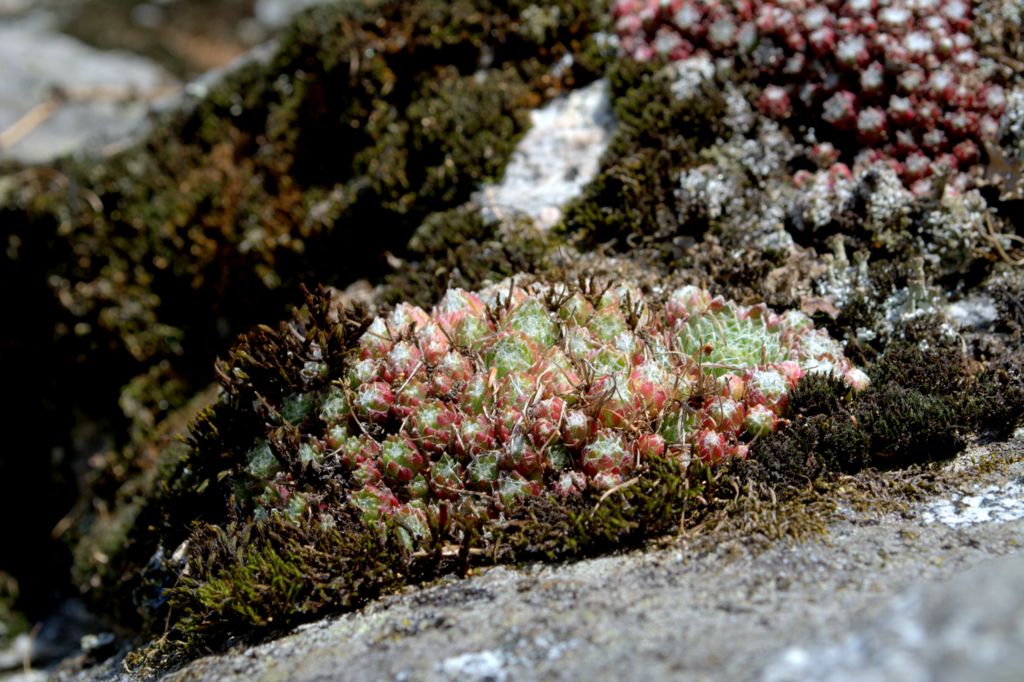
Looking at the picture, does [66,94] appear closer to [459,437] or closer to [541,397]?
[459,437]

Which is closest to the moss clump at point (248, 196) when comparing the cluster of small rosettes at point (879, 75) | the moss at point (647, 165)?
the moss at point (647, 165)

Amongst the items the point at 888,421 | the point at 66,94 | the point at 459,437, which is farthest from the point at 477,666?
the point at 66,94

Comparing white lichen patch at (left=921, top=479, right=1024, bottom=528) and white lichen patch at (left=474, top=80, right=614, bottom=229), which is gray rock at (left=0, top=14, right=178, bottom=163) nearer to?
white lichen patch at (left=474, top=80, right=614, bottom=229)

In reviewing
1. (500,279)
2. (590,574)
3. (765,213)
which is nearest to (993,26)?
(765,213)

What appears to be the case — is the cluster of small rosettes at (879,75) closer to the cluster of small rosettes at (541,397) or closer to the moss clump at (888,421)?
the moss clump at (888,421)

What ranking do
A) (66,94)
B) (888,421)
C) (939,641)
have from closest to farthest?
(939,641), (888,421), (66,94)

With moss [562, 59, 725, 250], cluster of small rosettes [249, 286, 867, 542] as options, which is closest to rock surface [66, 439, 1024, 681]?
cluster of small rosettes [249, 286, 867, 542]
